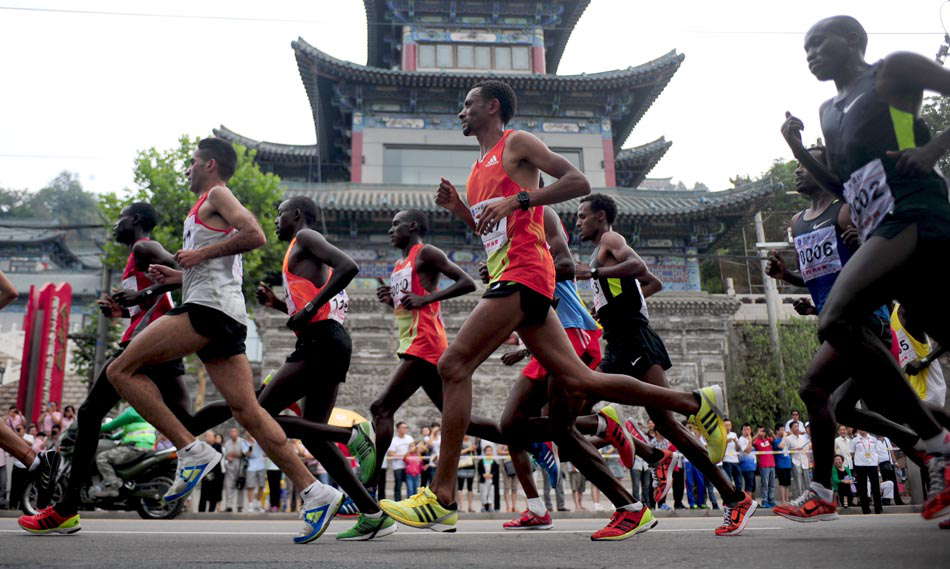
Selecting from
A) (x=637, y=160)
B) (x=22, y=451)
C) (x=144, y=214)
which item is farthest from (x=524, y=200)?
(x=637, y=160)

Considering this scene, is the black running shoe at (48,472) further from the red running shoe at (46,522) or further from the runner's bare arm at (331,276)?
the runner's bare arm at (331,276)

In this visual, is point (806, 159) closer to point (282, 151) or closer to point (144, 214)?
point (144, 214)

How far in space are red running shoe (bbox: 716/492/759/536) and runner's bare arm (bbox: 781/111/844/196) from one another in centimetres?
189

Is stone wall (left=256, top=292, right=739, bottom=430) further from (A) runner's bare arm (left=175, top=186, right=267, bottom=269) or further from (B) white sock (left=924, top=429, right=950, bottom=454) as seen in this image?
(B) white sock (left=924, top=429, right=950, bottom=454)

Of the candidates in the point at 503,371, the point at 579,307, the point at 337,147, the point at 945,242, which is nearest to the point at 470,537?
the point at 579,307

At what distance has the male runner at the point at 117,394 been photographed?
14.6ft

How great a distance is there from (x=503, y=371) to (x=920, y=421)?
17.9 metres

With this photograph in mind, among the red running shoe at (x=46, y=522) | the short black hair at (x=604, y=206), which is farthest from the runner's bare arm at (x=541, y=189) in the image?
the red running shoe at (x=46, y=522)

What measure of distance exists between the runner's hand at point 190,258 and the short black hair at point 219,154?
624 millimetres

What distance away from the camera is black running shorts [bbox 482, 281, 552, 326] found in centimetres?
380

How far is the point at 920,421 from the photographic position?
133 inches

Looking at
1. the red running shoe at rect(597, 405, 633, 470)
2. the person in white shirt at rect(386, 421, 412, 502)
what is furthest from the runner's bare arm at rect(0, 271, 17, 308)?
the person in white shirt at rect(386, 421, 412, 502)

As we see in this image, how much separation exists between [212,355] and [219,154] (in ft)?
4.11

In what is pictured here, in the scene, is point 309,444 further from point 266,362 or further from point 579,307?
point 266,362
